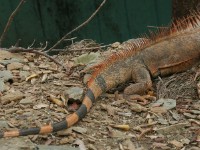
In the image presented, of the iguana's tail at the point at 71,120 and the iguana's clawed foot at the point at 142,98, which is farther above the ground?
the iguana's tail at the point at 71,120

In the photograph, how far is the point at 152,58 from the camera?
6.08 metres

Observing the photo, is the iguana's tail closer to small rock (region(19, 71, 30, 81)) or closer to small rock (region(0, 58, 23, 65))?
small rock (region(19, 71, 30, 81))

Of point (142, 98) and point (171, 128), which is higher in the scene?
point (142, 98)

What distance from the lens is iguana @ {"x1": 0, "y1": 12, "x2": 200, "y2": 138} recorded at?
572 cm

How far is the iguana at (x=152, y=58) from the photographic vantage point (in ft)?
18.8

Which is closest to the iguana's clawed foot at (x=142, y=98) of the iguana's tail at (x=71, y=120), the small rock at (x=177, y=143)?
the iguana's tail at (x=71, y=120)

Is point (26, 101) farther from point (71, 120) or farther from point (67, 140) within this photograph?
point (67, 140)

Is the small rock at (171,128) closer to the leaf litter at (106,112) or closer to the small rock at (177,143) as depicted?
the leaf litter at (106,112)

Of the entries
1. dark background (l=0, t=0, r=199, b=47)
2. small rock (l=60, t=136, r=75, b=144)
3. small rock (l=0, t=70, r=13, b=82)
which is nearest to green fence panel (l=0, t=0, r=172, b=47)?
dark background (l=0, t=0, r=199, b=47)

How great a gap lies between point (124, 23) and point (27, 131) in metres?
4.37

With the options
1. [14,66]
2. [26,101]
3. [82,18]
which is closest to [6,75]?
[14,66]

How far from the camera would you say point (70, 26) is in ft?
27.7

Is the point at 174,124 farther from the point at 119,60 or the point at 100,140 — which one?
the point at 119,60

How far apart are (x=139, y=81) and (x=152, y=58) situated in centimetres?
40
